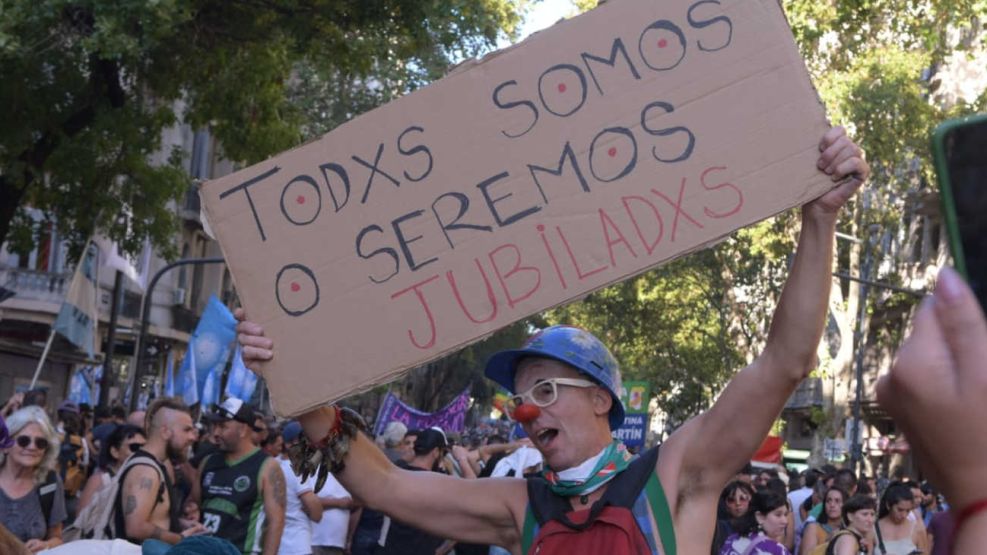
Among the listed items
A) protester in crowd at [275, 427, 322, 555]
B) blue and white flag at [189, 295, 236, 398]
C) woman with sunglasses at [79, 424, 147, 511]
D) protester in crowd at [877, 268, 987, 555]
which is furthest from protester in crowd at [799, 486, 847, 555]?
protester in crowd at [877, 268, 987, 555]

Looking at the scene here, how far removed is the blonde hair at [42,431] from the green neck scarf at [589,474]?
16.0 ft

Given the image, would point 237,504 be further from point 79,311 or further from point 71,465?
point 79,311

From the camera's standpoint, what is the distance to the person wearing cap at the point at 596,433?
11.6 ft

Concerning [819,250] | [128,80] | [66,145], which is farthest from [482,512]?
[128,80]

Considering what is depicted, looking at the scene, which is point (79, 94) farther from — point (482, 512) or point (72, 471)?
point (482, 512)

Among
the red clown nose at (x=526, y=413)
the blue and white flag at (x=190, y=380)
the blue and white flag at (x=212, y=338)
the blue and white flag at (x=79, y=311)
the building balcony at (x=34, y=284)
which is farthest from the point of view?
the building balcony at (x=34, y=284)

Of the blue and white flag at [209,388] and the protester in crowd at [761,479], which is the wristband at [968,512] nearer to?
the protester in crowd at [761,479]

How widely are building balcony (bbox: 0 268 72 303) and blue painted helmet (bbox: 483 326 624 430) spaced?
102 ft

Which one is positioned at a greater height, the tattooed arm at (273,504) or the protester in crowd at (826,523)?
the tattooed arm at (273,504)

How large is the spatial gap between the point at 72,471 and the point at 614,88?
10.5 meters

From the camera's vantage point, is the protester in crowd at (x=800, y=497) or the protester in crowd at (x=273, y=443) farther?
the protester in crowd at (x=800, y=497)

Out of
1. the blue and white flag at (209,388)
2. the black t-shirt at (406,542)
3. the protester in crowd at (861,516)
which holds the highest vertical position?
the blue and white flag at (209,388)

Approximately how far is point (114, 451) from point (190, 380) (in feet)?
34.3

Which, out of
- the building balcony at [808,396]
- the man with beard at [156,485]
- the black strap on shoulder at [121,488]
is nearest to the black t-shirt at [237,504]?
the man with beard at [156,485]
